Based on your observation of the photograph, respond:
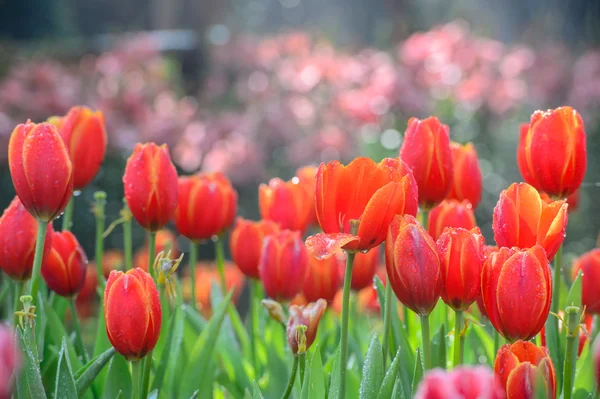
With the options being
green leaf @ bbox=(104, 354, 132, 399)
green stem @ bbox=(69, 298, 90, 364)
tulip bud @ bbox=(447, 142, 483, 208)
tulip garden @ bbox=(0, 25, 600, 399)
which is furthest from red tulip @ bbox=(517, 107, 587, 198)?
green stem @ bbox=(69, 298, 90, 364)

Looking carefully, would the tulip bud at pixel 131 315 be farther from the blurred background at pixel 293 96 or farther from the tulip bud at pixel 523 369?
the blurred background at pixel 293 96

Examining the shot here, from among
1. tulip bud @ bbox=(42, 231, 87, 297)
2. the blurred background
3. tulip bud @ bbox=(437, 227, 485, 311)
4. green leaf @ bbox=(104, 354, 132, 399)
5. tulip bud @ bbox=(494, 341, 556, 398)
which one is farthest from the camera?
the blurred background

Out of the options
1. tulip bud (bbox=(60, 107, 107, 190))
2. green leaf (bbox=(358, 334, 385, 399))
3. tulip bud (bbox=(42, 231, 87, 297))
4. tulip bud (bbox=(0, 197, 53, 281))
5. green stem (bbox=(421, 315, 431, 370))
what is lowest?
green leaf (bbox=(358, 334, 385, 399))

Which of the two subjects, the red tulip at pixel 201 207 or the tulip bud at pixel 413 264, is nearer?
the tulip bud at pixel 413 264

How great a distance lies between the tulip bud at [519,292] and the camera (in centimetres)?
91

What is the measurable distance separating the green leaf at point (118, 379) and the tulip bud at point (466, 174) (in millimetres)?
619

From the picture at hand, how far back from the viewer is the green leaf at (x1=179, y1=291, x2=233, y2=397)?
4.16 ft

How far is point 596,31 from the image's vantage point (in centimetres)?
670

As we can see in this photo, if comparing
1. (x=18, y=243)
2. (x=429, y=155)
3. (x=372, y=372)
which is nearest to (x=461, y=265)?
(x=372, y=372)

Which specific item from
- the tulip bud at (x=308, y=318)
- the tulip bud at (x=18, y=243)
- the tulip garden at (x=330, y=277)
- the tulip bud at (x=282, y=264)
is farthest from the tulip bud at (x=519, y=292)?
the tulip bud at (x=18, y=243)

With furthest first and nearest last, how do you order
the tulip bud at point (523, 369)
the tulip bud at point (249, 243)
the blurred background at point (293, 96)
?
the blurred background at point (293, 96) < the tulip bud at point (249, 243) < the tulip bud at point (523, 369)

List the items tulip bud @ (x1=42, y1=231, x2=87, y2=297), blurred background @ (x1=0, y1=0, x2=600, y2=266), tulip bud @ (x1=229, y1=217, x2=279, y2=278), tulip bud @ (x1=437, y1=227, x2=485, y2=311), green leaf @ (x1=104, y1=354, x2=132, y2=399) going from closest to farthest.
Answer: tulip bud @ (x1=437, y1=227, x2=485, y2=311) < green leaf @ (x1=104, y1=354, x2=132, y2=399) < tulip bud @ (x1=42, y1=231, x2=87, y2=297) < tulip bud @ (x1=229, y1=217, x2=279, y2=278) < blurred background @ (x1=0, y1=0, x2=600, y2=266)

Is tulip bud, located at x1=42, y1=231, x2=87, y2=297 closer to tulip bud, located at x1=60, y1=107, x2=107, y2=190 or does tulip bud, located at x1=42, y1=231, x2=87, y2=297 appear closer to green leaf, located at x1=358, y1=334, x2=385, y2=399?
tulip bud, located at x1=60, y1=107, x2=107, y2=190

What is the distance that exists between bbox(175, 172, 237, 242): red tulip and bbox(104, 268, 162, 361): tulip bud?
470mm
